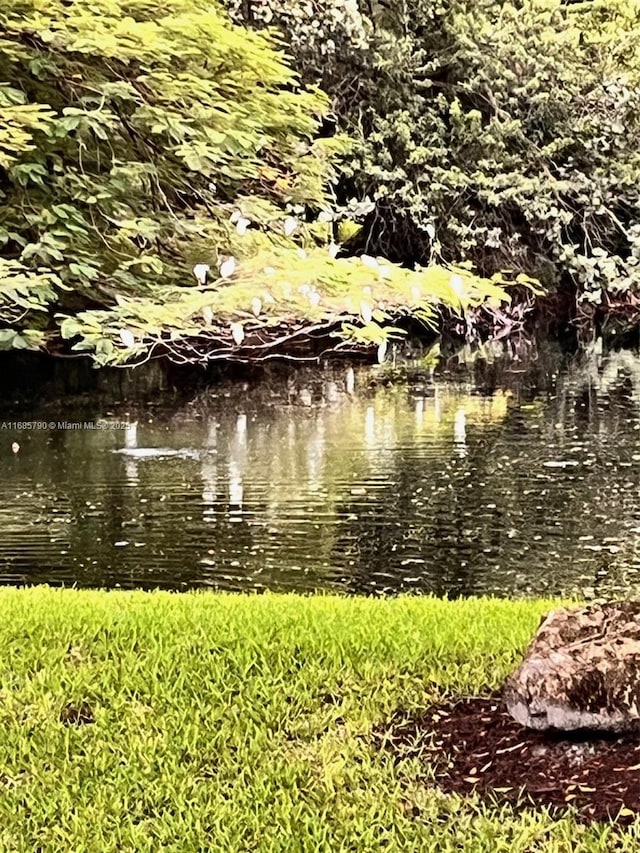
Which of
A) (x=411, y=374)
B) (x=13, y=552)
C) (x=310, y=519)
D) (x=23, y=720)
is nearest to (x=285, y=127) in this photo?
(x=310, y=519)

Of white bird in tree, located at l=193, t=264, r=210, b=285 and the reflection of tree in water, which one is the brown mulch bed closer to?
the reflection of tree in water

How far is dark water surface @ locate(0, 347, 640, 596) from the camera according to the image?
14.2 ft

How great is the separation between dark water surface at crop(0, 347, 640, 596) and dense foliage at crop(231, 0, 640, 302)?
2520 mm

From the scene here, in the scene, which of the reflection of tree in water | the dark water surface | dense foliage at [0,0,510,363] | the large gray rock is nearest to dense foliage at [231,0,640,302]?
the dark water surface

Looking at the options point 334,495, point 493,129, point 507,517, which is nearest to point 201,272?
point 334,495

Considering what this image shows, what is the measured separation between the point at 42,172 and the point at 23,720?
148 inches

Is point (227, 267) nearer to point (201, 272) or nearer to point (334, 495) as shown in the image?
point (201, 272)

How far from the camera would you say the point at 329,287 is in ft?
16.5

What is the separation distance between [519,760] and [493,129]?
915 cm

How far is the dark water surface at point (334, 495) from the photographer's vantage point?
4320 mm

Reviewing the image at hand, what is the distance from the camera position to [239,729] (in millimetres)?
1811

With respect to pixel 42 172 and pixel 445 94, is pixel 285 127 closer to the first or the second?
pixel 42 172

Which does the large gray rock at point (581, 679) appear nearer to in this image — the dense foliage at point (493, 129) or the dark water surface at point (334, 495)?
the dark water surface at point (334, 495)

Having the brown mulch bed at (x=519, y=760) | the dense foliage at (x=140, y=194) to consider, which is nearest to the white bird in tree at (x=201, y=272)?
the dense foliage at (x=140, y=194)
